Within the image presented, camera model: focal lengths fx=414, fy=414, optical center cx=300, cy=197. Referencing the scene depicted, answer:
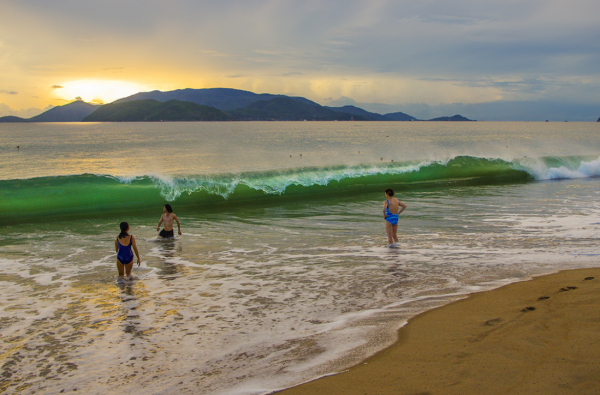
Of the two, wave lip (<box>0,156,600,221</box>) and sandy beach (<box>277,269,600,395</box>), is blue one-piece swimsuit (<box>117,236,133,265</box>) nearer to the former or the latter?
sandy beach (<box>277,269,600,395</box>)

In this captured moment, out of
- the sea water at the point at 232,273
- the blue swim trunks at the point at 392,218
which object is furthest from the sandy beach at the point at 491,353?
the blue swim trunks at the point at 392,218

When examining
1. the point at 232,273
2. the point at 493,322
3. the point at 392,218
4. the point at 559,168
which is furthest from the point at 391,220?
the point at 559,168

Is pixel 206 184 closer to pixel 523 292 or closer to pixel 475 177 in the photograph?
pixel 523 292

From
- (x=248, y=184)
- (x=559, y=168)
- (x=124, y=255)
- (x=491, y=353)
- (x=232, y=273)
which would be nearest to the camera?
(x=491, y=353)

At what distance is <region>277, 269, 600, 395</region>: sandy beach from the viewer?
12.2 feet

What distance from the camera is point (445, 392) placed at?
3.62 m

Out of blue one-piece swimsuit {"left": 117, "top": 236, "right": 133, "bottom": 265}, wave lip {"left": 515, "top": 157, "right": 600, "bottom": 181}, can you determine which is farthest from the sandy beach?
wave lip {"left": 515, "top": 157, "right": 600, "bottom": 181}

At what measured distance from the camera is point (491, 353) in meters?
4.30

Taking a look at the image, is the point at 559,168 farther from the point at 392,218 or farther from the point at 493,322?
the point at 493,322

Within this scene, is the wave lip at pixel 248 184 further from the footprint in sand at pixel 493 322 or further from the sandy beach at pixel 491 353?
the footprint in sand at pixel 493 322

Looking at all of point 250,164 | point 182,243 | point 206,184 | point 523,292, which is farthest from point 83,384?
point 250,164

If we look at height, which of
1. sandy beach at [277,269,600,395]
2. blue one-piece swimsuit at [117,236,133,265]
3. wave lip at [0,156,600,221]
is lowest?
sandy beach at [277,269,600,395]

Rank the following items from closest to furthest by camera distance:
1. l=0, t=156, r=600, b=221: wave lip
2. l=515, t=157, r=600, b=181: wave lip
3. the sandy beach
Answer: the sandy beach, l=0, t=156, r=600, b=221: wave lip, l=515, t=157, r=600, b=181: wave lip

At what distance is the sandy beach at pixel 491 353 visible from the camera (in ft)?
12.2
